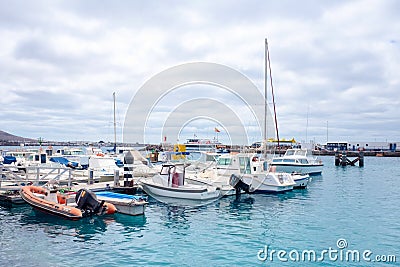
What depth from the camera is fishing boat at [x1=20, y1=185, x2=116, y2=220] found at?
1773 centimetres

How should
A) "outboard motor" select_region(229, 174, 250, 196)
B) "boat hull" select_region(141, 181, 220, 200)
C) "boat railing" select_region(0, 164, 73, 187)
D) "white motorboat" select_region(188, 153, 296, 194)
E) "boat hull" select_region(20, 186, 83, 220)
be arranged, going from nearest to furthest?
"boat hull" select_region(20, 186, 83, 220) < "boat railing" select_region(0, 164, 73, 187) < "boat hull" select_region(141, 181, 220, 200) < "outboard motor" select_region(229, 174, 250, 196) < "white motorboat" select_region(188, 153, 296, 194)

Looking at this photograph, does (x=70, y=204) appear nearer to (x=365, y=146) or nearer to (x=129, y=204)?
(x=129, y=204)

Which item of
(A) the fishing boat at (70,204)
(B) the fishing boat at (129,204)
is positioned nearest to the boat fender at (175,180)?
(B) the fishing boat at (129,204)

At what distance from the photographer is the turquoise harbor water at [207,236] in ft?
42.3

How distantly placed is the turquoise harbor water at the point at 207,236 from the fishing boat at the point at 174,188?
1277mm

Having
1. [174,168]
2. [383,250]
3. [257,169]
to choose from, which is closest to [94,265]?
[383,250]

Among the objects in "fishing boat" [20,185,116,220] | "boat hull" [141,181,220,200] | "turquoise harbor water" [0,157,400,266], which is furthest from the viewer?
"boat hull" [141,181,220,200]

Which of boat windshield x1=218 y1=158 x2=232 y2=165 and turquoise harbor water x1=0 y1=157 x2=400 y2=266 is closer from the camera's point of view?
turquoise harbor water x1=0 y1=157 x2=400 y2=266

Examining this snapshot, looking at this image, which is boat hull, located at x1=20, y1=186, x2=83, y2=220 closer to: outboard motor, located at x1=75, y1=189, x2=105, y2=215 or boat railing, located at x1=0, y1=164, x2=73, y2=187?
outboard motor, located at x1=75, y1=189, x2=105, y2=215

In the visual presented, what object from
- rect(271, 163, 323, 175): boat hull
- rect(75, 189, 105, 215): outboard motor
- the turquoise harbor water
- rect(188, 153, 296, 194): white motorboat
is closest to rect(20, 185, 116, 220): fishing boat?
rect(75, 189, 105, 215): outboard motor

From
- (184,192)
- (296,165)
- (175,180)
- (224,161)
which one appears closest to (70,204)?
(184,192)

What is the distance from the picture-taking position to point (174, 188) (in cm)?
2444

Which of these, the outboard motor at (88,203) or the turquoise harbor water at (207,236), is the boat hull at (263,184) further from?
the outboard motor at (88,203)

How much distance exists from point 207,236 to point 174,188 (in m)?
8.81
